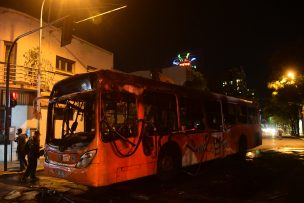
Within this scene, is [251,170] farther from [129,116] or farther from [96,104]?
[96,104]

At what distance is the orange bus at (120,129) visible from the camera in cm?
828

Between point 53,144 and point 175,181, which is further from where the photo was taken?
point 175,181

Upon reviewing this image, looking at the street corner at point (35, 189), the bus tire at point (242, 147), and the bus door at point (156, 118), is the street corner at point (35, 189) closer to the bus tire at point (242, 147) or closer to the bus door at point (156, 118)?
the bus door at point (156, 118)

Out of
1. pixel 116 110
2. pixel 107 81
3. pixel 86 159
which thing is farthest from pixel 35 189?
pixel 107 81

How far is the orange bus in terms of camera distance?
8281 millimetres

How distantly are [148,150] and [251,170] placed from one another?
5.33m

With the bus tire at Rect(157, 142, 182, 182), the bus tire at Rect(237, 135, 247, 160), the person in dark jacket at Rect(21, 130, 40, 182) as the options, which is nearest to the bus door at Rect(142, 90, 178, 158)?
the bus tire at Rect(157, 142, 182, 182)

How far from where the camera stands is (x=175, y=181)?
10.9 metres

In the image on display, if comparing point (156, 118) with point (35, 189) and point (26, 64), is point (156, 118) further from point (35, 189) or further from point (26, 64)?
point (26, 64)

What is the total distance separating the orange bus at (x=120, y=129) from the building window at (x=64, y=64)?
13022 mm

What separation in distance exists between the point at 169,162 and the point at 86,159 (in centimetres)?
340

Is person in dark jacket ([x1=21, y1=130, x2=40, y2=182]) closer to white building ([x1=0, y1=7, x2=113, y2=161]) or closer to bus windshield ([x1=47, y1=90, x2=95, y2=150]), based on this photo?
bus windshield ([x1=47, y1=90, x2=95, y2=150])

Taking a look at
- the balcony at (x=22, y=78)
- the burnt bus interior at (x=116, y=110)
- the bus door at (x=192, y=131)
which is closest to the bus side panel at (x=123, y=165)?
the burnt bus interior at (x=116, y=110)

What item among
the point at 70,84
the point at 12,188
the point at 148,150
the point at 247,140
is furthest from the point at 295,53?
the point at 12,188
